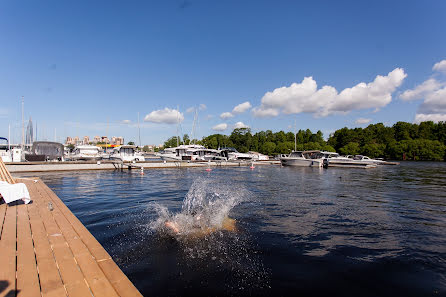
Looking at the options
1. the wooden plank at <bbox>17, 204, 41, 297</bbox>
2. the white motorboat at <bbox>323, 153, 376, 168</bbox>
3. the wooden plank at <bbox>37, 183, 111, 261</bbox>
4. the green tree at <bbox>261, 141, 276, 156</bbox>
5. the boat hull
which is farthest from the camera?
the green tree at <bbox>261, 141, 276, 156</bbox>

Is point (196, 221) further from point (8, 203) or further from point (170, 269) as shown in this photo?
point (8, 203)

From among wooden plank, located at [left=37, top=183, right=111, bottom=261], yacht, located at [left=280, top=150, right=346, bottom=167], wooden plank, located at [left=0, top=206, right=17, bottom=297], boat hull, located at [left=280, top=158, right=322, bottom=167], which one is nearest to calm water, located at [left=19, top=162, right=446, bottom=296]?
wooden plank, located at [left=37, top=183, right=111, bottom=261]

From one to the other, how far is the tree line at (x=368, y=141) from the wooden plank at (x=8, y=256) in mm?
109427

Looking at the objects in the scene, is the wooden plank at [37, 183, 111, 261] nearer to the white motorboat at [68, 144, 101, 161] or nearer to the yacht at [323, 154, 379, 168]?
the white motorboat at [68, 144, 101, 161]

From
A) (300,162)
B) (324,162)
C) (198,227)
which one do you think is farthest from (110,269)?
(324,162)

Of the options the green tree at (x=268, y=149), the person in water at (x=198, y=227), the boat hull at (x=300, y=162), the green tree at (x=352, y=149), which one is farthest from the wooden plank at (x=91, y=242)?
the green tree at (x=352, y=149)

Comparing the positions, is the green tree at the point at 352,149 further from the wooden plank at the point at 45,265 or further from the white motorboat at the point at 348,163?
the wooden plank at the point at 45,265

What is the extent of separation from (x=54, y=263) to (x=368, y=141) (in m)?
142

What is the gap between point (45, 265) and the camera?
4215mm

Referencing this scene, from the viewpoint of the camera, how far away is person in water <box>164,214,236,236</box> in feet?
28.8

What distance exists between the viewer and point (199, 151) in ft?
185

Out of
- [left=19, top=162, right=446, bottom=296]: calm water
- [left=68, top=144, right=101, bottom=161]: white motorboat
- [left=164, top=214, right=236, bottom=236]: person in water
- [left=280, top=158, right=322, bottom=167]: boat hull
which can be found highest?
[left=68, top=144, right=101, bottom=161]: white motorboat

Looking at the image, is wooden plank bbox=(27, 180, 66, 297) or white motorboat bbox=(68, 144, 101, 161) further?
white motorboat bbox=(68, 144, 101, 161)

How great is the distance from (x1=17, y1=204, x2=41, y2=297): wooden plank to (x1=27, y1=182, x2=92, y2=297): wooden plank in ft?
1.09
